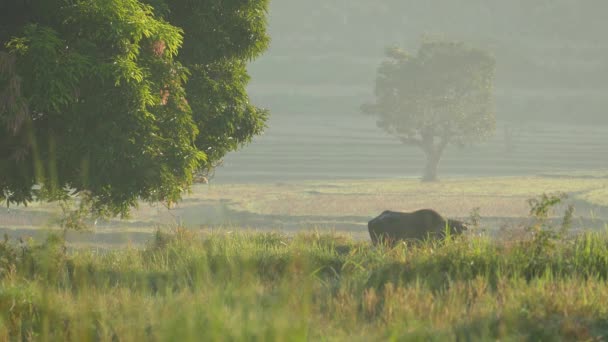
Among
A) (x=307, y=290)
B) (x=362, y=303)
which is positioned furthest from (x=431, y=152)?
(x=307, y=290)

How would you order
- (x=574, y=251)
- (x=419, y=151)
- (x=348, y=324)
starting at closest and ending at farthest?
(x=348, y=324) < (x=574, y=251) < (x=419, y=151)

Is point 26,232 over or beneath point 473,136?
beneath

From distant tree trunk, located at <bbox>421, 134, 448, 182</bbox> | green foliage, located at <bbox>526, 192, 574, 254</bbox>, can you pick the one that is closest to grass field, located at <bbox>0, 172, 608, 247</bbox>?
distant tree trunk, located at <bbox>421, 134, 448, 182</bbox>

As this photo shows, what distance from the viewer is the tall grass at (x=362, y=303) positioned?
35.7 feet

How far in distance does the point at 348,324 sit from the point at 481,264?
14.1 feet

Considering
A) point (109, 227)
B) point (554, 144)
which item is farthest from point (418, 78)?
point (554, 144)

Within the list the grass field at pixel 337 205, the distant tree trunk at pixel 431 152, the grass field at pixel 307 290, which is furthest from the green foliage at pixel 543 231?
the distant tree trunk at pixel 431 152

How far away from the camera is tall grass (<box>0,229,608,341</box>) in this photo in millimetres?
10883

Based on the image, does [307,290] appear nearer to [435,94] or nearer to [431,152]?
[435,94]

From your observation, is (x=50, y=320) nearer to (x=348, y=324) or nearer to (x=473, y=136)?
(x=348, y=324)

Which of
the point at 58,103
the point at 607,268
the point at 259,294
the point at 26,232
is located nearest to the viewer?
the point at 259,294

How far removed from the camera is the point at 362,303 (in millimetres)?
12680

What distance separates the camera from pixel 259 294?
44.0ft

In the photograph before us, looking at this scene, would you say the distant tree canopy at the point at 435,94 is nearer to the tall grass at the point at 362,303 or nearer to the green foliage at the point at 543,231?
the green foliage at the point at 543,231
